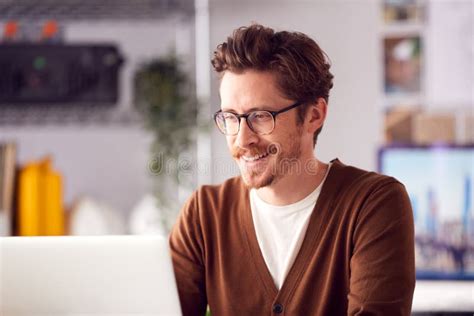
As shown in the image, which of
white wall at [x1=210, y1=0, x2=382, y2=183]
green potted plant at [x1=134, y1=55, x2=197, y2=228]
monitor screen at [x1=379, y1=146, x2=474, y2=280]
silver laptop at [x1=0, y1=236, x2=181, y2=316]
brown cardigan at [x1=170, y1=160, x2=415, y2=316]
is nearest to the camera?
silver laptop at [x1=0, y1=236, x2=181, y2=316]

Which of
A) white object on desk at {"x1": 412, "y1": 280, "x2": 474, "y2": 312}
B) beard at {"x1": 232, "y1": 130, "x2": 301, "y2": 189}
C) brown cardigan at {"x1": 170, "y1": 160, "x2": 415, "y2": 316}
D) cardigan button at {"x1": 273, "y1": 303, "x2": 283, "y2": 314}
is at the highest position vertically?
beard at {"x1": 232, "y1": 130, "x2": 301, "y2": 189}

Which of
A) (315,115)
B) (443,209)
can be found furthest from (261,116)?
(443,209)

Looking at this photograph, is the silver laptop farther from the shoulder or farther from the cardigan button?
the shoulder

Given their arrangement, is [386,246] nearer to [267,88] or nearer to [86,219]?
[267,88]

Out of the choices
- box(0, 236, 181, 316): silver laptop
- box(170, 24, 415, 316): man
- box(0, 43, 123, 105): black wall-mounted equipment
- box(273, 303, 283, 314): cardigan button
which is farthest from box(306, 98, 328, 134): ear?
box(0, 43, 123, 105): black wall-mounted equipment

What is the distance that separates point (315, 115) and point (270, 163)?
160mm

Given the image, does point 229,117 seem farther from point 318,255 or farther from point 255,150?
point 318,255

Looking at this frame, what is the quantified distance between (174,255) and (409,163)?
1.13 m

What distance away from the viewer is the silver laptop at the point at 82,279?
3.05 ft

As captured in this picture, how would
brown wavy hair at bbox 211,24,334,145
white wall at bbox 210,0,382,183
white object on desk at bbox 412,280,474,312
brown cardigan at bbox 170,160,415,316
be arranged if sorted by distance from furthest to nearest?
white wall at bbox 210,0,382,183 → white object on desk at bbox 412,280,474,312 → brown wavy hair at bbox 211,24,334,145 → brown cardigan at bbox 170,160,415,316

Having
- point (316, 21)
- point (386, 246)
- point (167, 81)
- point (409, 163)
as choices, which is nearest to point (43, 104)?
point (167, 81)

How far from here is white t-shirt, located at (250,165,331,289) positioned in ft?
4.60

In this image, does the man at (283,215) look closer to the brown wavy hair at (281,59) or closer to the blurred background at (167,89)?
the brown wavy hair at (281,59)

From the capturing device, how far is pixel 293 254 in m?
1.40
